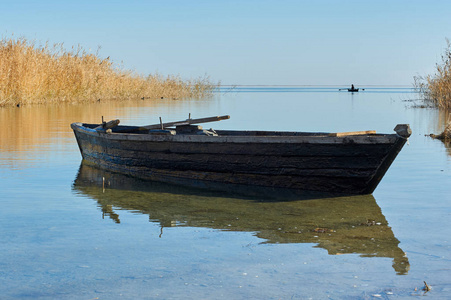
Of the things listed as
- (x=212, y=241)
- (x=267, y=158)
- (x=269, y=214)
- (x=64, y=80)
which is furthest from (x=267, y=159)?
(x=64, y=80)

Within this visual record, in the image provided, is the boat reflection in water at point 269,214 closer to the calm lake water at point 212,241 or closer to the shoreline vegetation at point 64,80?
the calm lake water at point 212,241

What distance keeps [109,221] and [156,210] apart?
0.75 meters

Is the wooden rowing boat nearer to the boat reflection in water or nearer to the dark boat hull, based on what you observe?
the dark boat hull

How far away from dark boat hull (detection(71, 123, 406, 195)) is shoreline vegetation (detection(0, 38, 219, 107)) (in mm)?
15529

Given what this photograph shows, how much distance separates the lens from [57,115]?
70.1 feet

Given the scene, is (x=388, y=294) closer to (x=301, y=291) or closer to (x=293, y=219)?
(x=301, y=291)

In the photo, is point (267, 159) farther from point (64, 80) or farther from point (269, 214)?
point (64, 80)

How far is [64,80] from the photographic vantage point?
28203mm

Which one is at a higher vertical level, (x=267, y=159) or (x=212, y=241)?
(x=267, y=159)

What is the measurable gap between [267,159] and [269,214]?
1.54 metres

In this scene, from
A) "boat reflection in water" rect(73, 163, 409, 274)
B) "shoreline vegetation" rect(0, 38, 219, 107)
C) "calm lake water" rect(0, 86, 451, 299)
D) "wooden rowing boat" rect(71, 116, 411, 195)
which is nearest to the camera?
"calm lake water" rect(0, 86, 451, 299)

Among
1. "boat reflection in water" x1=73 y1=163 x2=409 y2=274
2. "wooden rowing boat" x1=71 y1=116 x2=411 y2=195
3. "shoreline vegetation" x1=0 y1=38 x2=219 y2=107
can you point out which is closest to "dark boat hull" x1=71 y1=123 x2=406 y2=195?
"wooden rowing boat" x1=71 y1=116 x2=411 y2=195

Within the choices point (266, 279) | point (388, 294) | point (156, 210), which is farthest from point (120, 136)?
point (388, 294)

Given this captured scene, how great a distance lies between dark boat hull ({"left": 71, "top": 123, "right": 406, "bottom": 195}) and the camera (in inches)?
293
